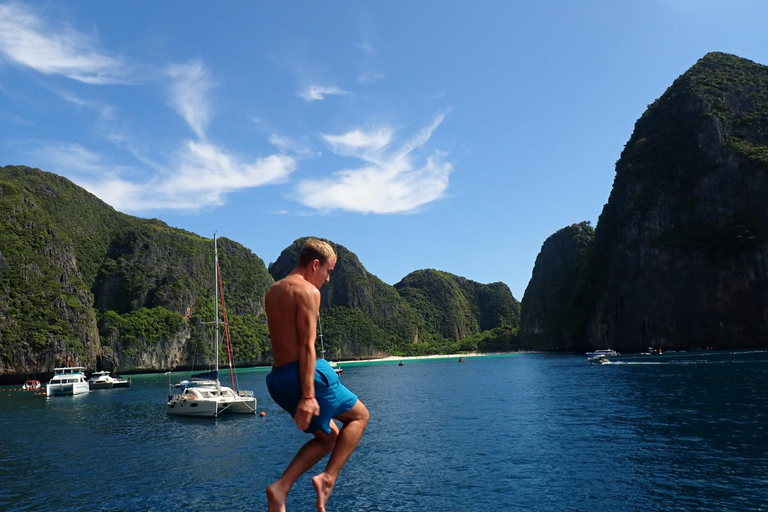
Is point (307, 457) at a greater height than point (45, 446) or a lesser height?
greater

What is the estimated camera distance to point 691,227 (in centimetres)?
11369

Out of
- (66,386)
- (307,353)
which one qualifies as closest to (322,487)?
(307,353)

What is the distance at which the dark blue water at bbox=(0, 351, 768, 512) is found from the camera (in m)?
16.5

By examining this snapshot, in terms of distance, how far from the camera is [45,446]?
1144 inches

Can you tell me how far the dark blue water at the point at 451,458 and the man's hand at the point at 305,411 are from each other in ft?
45.8

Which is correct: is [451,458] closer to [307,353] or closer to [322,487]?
[322,487]

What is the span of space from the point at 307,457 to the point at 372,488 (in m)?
16.0

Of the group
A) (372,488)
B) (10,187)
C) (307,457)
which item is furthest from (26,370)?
(307,457)

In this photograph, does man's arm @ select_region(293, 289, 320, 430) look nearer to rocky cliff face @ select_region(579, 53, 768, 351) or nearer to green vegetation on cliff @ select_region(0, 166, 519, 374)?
green vegetation on cliff @ select_region(0, 166, 519, 374)

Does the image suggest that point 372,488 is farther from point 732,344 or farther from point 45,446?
point 732,344

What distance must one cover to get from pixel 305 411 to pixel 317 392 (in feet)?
0.67

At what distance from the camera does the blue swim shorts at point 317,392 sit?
359 cm

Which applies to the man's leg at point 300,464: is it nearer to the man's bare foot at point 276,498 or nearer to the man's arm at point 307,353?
the man's bare foot at point 276,498

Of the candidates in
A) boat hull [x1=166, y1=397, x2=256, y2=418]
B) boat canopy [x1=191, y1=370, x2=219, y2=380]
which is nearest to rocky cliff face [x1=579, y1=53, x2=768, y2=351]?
boat canopy [x1=191, y1=370, x2=219, y2=380]
